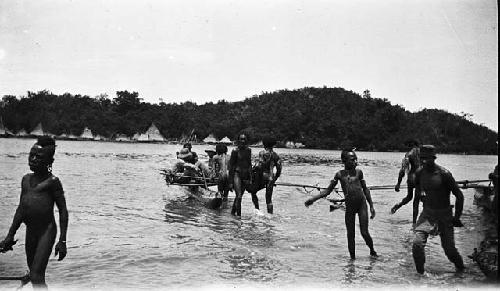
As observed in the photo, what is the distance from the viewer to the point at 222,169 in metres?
14.2

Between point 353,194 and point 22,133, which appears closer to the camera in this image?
point 353,194

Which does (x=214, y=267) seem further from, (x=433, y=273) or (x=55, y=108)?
(x=55, y=108)

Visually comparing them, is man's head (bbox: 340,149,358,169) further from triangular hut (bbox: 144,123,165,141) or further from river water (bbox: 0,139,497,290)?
triangular hut (bbox: 144,123,165,141)

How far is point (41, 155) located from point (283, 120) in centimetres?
13403

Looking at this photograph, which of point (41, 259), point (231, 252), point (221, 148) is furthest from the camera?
point (221, 148)

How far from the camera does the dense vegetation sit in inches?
5128

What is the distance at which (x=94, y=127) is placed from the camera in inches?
5266

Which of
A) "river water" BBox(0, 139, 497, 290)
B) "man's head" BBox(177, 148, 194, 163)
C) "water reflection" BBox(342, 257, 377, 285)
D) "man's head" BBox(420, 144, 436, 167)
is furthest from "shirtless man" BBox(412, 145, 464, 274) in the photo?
"man's head" BBox(177, 148, 194, 163)

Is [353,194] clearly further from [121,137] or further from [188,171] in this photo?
[121,137]

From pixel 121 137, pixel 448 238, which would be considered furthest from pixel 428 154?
pixel 121 137

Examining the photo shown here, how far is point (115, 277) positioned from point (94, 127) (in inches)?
5275

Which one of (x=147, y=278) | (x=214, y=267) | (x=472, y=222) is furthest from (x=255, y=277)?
(x=472, y=222)

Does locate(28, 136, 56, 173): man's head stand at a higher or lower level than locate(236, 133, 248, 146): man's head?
lower

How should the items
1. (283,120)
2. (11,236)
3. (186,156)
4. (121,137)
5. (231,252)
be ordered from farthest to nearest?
(121,137) → (283,120) → (186,156) → (231,252) → (11,236)
